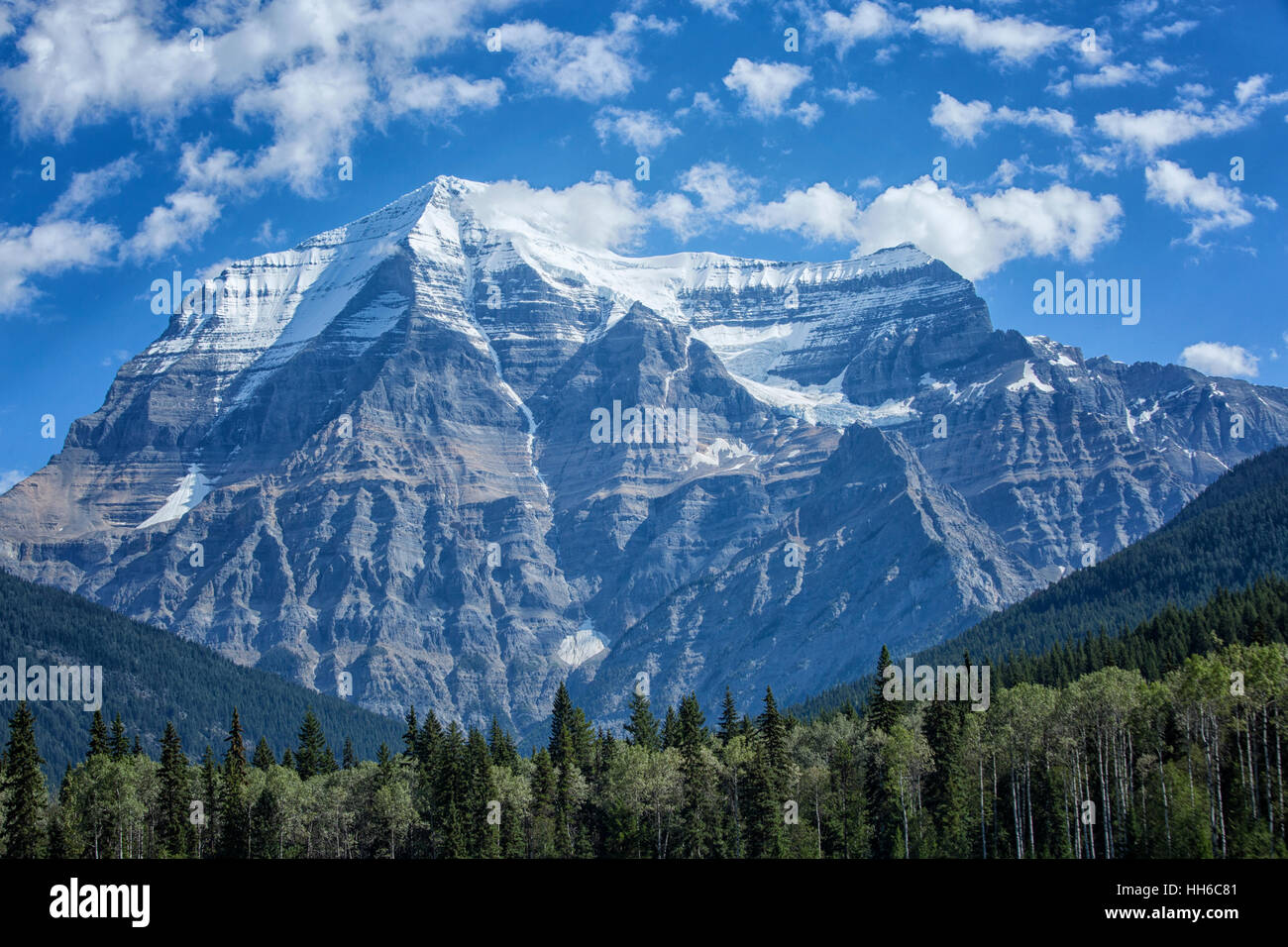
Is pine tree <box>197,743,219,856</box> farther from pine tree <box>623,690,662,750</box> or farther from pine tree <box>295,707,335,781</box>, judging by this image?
pine tree <box>623,690,662,750</box>

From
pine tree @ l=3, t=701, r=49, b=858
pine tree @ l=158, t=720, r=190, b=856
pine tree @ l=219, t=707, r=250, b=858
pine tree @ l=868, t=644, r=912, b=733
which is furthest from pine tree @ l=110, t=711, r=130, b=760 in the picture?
pine tree @ l=868, t=644, r=912, b=733

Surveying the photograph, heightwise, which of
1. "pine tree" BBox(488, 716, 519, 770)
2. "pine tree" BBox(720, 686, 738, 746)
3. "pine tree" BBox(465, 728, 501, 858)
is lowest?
"pine tree" BBox(465, 728, 501, 858)

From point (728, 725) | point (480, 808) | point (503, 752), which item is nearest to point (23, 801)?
point (480, 808)

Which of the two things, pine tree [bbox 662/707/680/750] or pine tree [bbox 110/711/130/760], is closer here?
pine tree [bbox 662/707/680/750]

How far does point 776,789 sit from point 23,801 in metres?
53.7

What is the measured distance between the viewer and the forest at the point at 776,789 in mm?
98000

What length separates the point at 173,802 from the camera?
119 m

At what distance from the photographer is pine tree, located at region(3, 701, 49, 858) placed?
103188 mm

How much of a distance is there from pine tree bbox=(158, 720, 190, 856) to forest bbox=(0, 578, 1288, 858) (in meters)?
0.19

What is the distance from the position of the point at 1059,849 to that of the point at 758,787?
73.7 ft

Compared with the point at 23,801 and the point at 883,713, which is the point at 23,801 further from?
the point at 883,713

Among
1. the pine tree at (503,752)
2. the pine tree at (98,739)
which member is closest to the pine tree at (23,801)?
the pine tree at (98,739)
